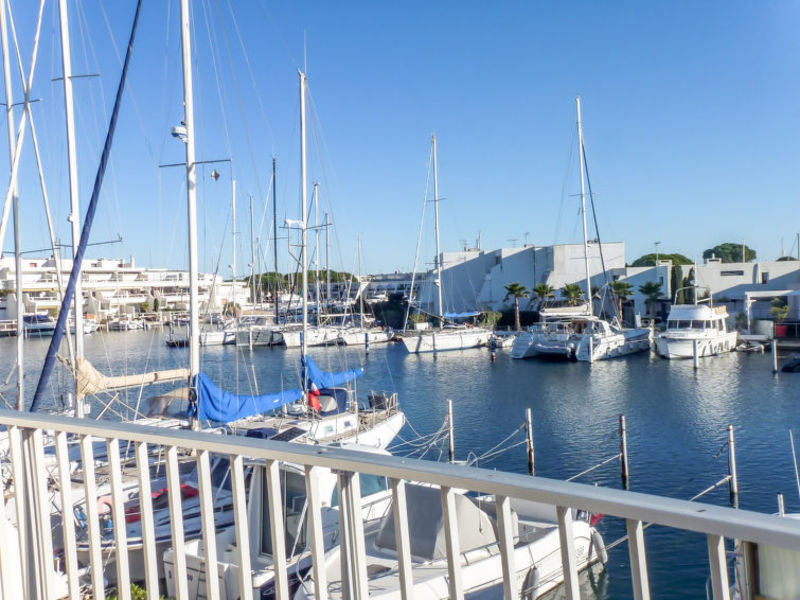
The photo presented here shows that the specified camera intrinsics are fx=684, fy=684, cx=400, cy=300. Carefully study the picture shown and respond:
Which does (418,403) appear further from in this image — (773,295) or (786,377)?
(773,295)

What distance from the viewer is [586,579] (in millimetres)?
11094

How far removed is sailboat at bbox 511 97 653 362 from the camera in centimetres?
4078

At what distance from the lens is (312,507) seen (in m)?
2.10

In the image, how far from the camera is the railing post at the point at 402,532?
186cm

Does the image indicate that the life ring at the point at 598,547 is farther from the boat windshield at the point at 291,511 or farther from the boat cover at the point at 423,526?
the boat windshield at the point at 291,511

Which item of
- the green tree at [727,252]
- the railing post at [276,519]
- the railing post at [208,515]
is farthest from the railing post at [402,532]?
the green tree at [727,252]

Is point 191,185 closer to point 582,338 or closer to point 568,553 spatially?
point 568,553

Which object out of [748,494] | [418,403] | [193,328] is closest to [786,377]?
[418,403]

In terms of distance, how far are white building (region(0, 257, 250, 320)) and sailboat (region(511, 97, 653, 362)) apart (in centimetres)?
4036

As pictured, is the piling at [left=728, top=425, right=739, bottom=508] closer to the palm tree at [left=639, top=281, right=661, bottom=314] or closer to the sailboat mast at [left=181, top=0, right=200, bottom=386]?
the sailboat mast at [left=181, top=0, right=200, bottom=386]

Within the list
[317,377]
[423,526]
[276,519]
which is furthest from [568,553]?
[317,377]

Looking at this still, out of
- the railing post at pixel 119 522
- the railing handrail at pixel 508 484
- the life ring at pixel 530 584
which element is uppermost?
the railing handrail at pixel 508 484

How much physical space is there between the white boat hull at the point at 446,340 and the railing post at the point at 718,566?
4508 centimetres

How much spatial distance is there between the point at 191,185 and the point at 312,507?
11.6 meters
